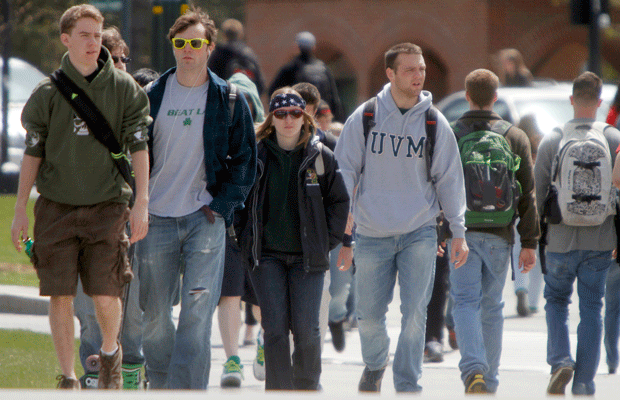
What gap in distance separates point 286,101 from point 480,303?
1.87 metres

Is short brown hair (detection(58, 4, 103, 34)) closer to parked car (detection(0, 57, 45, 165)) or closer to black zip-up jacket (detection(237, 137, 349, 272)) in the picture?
black zip-up jacket (detection(237, 137, 349, 272))

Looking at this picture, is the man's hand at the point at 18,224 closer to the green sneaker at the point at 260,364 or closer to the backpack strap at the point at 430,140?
the green sneaker at the point at 260,364

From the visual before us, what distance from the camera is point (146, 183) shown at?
530 centimetres

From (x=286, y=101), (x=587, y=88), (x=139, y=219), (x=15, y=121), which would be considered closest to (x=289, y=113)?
(x=286, y=101)

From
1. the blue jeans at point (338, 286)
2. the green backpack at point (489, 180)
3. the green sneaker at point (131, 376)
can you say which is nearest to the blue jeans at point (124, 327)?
the green sneaker at point (131, 376)

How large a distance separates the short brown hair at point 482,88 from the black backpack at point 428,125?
599 millimetres

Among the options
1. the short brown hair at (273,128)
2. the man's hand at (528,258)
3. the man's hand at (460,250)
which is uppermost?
the short brown hair at (273,128)

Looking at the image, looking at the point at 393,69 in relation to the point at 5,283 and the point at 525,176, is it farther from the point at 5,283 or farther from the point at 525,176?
the point at 5,283

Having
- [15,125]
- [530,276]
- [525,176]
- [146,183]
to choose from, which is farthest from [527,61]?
[146,183]

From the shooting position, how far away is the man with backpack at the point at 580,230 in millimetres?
6539

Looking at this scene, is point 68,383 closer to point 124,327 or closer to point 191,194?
point 124,327

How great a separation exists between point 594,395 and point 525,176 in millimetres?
1457

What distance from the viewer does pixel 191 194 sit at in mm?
5621

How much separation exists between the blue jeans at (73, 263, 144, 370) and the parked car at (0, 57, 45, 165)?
13.2 meters
